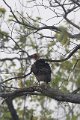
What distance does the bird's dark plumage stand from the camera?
6.81 metres

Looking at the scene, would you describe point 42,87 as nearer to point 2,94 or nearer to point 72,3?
point 2,94

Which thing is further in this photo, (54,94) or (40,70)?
(40,70)

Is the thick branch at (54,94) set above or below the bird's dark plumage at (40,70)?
below

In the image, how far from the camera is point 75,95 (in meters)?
6.38

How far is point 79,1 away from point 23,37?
141 cm

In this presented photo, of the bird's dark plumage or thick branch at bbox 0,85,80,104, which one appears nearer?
thick branch at bbox 0,85,80,104

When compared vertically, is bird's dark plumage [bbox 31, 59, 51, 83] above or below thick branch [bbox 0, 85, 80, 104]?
above

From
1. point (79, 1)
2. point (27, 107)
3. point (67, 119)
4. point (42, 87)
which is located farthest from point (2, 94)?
point (67, 119)

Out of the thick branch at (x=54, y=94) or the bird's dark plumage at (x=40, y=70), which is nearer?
the thick branch at (x=54, y=94)

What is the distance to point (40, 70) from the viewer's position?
6.81m

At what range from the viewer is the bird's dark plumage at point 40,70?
6809mm

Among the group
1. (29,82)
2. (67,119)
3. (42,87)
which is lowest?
(67,119)

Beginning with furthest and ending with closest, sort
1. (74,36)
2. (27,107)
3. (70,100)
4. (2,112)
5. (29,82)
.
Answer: (27,107)
(2,112)
(29,82)
(74,36)
(70,100)

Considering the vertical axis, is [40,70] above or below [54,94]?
above
